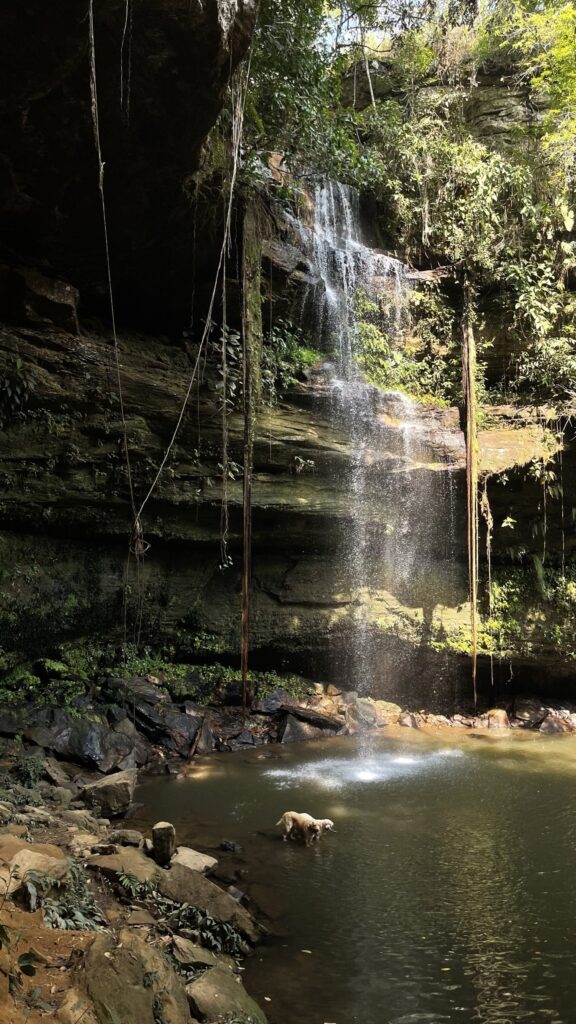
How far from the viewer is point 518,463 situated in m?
11.0

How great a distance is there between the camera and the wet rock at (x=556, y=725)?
409 inches

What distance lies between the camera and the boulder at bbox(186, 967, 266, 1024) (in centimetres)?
295

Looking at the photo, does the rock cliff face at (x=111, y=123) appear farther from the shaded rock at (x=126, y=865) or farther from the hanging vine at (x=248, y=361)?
the shaded rock at (x=126, y=865)

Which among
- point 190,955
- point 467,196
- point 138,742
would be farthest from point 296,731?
point 467,196

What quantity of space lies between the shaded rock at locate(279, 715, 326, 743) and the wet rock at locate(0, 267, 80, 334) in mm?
6618

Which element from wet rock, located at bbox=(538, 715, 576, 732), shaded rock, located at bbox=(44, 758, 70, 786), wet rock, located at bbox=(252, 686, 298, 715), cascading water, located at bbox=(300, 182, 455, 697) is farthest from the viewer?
cascading water, located at bbox=(300, 182, 455, 697)

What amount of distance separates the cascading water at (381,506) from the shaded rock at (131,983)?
8.55 meters

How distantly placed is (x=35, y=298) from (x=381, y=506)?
6450mm

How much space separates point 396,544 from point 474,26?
491 inches

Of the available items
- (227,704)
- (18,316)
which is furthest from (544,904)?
(18,316)

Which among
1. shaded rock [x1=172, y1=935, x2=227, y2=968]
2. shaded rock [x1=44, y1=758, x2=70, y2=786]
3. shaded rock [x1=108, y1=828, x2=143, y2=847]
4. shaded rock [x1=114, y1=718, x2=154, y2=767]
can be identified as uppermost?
shaded rock [x1=172, y1=935, x2=227, y2=968]

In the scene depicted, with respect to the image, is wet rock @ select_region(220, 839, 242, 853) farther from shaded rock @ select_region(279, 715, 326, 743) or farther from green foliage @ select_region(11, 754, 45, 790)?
shaded rock @ select_region(279, 715, 326, 743)

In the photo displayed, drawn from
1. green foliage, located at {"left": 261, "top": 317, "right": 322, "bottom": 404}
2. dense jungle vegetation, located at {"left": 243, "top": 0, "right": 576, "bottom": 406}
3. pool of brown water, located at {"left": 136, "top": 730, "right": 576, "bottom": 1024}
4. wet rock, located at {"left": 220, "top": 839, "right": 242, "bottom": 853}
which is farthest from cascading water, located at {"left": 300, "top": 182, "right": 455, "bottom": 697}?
wet rock, located at {"left": 220, "top": 839, "right": 242, "bottom": 853}

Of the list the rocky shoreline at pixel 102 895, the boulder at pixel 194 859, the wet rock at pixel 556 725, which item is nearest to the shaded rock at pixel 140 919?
the rocky shoreline at pixel 102 895
